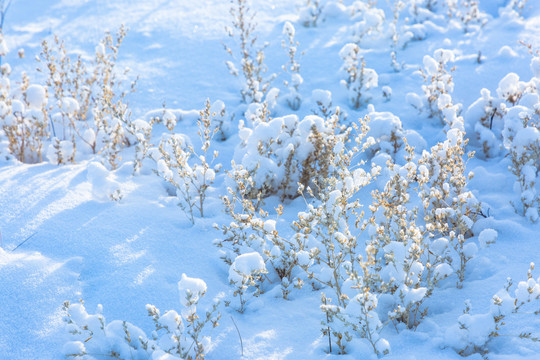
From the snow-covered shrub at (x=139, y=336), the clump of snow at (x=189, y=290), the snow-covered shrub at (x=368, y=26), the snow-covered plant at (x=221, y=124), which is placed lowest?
the snow-covered shrub at (x=139, y=336)

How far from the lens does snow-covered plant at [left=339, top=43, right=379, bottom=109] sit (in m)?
4.24

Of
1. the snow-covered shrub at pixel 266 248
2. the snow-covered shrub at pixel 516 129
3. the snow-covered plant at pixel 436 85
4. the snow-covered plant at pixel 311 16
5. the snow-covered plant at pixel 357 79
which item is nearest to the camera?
the snow-covered shrub at pixel 266 248

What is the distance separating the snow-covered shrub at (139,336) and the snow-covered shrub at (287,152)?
125 cm

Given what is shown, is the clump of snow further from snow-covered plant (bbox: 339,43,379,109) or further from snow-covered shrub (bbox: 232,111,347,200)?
snow-covered plant (bbox: 339,43,379,109)

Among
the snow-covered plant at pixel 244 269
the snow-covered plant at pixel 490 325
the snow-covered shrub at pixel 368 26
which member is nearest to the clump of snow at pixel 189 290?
the snow-covered plant at pixel 244 269

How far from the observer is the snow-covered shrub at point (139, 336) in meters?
1.96

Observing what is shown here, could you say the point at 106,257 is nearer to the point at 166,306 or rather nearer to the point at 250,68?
the point at 166,306

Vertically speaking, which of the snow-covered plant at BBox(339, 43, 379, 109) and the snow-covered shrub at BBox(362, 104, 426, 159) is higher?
the snow-covered plant at BBox(339, 43, 379, 109)

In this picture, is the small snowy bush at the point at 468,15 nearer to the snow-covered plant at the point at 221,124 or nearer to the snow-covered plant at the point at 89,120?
the snow-covered plant at the point at 221,124

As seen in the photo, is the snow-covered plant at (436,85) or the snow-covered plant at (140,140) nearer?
the snow-covered plant at (140,140)

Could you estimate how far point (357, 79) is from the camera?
14.3 feet

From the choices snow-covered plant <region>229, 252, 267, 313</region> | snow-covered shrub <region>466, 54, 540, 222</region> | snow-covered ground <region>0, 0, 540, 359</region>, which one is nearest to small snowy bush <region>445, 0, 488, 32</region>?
snow-covered ground <region>0, 0, 540, 359</region>

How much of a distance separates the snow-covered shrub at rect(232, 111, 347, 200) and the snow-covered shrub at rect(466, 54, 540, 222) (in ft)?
4.02

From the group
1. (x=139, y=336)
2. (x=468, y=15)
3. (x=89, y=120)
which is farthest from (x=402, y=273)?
(x=468, y=15)
